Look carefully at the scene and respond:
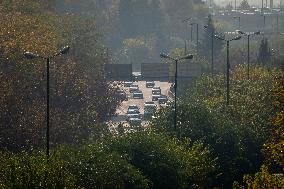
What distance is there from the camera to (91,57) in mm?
74250

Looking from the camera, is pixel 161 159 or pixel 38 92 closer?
pixel 161 159

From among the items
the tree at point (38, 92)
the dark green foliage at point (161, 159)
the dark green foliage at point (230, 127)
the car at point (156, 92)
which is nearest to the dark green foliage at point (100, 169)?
the dark green foliage at point (161, 159)

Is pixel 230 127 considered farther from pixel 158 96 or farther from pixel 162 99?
pixel 158 96

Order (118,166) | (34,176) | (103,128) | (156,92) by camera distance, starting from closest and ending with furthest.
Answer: (34,176), (118,166), (103,128), (156,92)

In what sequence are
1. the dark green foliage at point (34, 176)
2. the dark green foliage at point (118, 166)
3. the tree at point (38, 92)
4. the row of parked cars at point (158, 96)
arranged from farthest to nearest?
the row of parked cars at point (158, 96) < the tree at point (38, 92) < the dark green foliage at point (118, 166) < the dark green foliage at point (34, 176)

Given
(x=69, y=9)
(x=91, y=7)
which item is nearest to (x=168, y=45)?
(x=91, y=7)

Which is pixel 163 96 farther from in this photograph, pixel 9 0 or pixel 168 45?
pixel 168 45

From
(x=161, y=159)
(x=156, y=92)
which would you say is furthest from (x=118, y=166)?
(x=156, y=92)

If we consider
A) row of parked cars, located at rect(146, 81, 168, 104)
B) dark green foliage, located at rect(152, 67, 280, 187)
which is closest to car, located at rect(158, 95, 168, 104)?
row of parked cars, located at rect(146, 81, 168, 104)

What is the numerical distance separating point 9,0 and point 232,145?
3118 cm

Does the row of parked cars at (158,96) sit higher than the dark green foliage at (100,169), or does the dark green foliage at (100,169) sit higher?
the dark green foliage at (100,169)

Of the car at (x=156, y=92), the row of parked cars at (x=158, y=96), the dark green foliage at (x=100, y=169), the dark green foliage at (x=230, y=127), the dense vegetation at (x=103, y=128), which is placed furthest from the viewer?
the car at (x=156, y=92)

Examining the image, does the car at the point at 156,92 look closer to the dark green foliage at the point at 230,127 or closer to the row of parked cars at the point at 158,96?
the row of parked cars at the point at 158,96

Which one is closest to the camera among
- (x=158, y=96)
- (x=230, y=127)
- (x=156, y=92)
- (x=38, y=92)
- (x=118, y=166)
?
(x=118, y=166)
